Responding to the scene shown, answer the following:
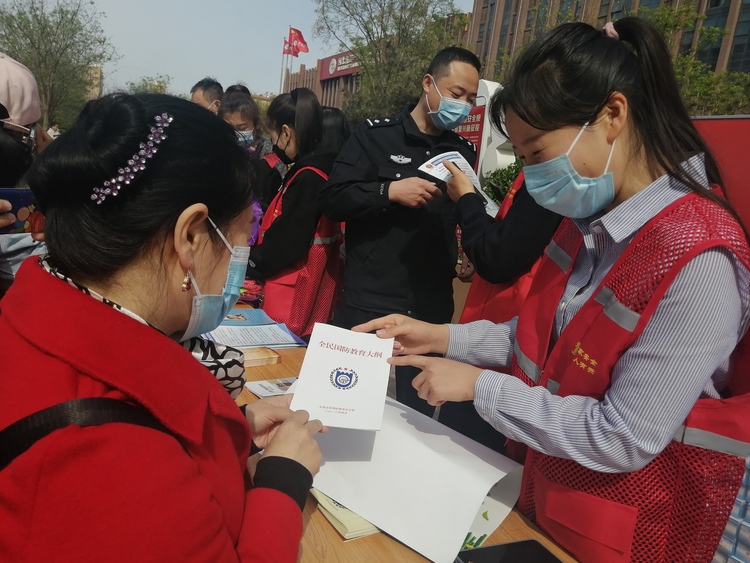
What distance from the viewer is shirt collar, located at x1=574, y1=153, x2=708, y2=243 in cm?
112

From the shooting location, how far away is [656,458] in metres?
1.04

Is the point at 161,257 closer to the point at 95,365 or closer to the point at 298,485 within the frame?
the point at 95,365

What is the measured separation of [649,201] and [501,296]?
2.62 ft

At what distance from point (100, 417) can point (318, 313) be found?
2070 millimetres

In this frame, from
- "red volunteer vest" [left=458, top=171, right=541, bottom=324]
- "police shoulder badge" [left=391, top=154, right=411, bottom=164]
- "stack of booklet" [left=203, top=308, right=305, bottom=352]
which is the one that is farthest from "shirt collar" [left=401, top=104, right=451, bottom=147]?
"stack of booklet" [left=203, top=308, right=305, bottom=352]

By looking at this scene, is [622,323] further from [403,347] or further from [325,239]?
[325,239]

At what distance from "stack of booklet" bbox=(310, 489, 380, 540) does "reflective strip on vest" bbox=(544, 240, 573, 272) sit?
78 centimetres

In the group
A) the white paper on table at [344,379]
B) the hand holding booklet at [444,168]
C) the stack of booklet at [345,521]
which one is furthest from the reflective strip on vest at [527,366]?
the hand holding booklet at [444,168]

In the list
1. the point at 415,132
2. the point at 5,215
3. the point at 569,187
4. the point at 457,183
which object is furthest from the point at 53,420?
the point at 415,132

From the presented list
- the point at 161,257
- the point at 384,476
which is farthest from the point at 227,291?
the point at 384,476

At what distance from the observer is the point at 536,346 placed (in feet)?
4.30

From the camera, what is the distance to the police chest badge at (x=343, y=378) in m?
1.33

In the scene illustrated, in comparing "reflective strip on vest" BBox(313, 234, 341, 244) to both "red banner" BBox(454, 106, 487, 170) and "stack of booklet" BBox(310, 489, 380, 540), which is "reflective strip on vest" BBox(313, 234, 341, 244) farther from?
"red banner" BBox(454, 106, 487, 170)

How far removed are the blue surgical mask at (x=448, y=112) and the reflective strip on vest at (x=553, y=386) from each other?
5.83ft
